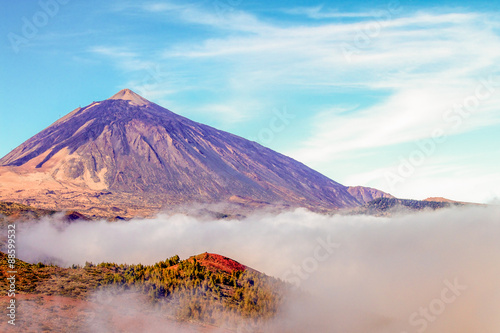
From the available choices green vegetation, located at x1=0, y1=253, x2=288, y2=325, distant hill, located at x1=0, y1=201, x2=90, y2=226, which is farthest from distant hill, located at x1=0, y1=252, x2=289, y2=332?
distant hill, located at x1=0, y1=201, x2=90, y2=226

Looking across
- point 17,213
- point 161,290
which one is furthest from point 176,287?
point 17,213

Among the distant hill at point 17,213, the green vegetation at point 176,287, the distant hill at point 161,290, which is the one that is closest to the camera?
the distant hill at point 161,290

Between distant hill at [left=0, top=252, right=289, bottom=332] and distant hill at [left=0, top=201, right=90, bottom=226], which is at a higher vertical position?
distant hill at [left=0, top=201, right=90, bottom=226]

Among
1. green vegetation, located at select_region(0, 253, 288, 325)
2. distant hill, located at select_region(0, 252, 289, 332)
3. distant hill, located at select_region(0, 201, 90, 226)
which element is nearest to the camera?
distant hill, located at select_region(0, 252, 289, 332)

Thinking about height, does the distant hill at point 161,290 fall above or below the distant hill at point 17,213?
below

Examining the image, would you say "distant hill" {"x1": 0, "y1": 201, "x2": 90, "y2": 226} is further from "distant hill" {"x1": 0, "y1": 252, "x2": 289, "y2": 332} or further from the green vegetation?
"distant hill" {"x1": 0, "y1": 252, "x2": 289, "y2": 332}

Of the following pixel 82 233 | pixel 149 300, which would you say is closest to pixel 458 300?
pixel 149 300

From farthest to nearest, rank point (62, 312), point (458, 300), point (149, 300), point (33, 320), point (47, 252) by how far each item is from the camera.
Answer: point (47, 252) < point (458, 300) < point (149, 300) < point (62, 312) < point (33, 320)

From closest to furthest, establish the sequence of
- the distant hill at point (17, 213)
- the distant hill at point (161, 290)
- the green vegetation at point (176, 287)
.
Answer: the distant hill at point (161, 290), the green vegetation at point (176, 287), the distant hill at point (17, 213)

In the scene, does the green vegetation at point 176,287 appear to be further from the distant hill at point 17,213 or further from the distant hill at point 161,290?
the distant hill at point 17,213

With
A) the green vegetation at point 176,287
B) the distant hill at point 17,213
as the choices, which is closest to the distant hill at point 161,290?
the green vegetation at point 176,287

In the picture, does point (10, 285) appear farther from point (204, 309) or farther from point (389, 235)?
point (389, 235)
